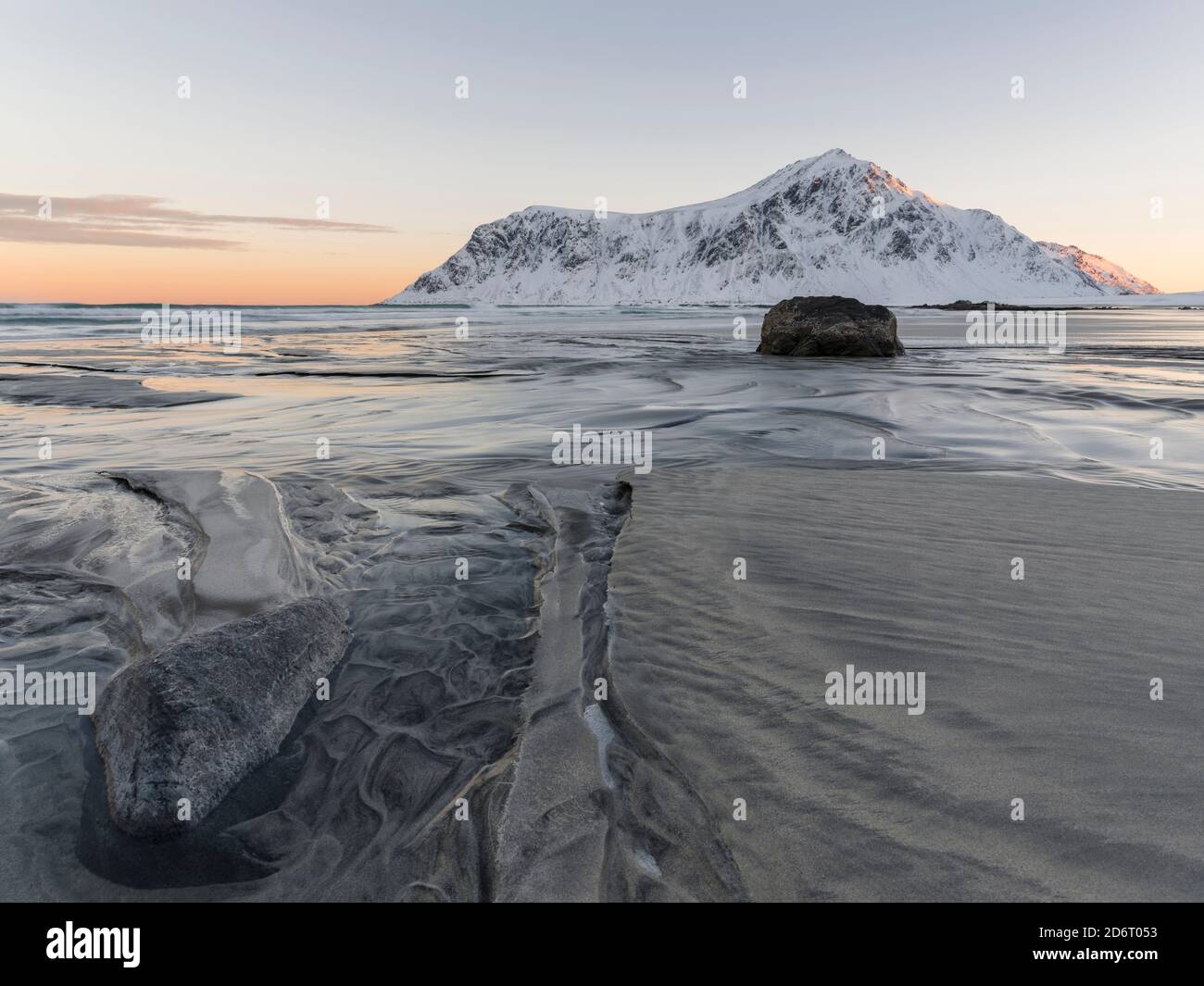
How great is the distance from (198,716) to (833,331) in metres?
20.1

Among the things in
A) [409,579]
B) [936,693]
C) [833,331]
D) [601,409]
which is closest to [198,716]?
[409,579]

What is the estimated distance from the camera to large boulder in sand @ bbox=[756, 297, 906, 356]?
20.0 meters

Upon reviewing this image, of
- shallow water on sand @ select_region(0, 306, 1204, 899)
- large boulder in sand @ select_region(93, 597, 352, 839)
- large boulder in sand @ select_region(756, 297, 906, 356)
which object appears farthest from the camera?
large boulder in sand @ select_region(756, 297, 906, 356)

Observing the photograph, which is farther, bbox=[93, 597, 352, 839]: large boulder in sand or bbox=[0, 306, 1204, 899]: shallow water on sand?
bbox=[93, 597, 352, 839]: large boulder in sand

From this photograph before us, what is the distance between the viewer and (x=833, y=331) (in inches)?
791

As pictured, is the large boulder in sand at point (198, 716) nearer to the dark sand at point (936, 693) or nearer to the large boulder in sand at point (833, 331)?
the dark sand at point (936, 693)

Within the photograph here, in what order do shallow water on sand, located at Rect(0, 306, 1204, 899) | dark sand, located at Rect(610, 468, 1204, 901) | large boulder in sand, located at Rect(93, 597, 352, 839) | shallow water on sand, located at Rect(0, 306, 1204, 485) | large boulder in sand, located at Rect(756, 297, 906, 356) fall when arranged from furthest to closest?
large boulder in sand, located at Rect(756, 297, 906, 356), shallow water on sand, located at Rect(0, 306, 1204, 485), large boulder in sand, located at Rect(93, 597, 352, 839), shallow water on sand, located at Rect(0, 306, 1204, 899), dark sand, located at Rect(610, 468, 1204, 901)

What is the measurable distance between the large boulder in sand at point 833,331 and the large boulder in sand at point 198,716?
1933cm

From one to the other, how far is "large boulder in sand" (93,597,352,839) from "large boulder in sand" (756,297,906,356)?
1933cm

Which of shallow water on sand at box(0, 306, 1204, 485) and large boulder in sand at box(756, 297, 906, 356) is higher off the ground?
large boulder in sand at box(756, 297, 906, 356)

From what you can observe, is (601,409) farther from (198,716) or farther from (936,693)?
(198,716)

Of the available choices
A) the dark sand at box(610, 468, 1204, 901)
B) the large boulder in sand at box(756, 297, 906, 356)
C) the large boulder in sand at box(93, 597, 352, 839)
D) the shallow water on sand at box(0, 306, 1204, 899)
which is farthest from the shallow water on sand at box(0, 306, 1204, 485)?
the large boulder in sand at box(93, 597, 352, 839)

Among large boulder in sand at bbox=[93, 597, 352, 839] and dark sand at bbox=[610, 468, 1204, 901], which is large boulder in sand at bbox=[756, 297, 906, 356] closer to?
dark sand at bbox=[610, 468, 1204, 901]

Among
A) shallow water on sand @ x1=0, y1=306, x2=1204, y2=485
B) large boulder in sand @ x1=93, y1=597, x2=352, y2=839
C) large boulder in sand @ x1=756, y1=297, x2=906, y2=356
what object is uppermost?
large boulder in sand @ x1=756, y1=297, x2=906, y2=356
